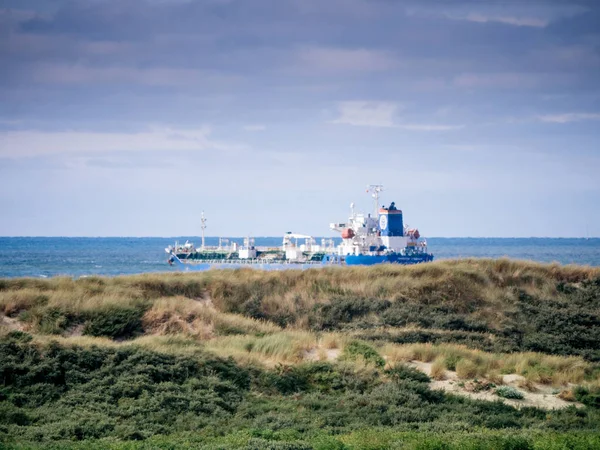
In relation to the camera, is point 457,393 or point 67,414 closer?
point 67,414

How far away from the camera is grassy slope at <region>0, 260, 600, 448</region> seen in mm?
15727

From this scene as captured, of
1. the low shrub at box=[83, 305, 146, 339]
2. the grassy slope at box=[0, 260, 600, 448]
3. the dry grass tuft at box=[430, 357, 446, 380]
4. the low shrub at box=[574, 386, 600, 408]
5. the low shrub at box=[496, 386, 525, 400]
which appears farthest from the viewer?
the low shrub at box=[83, 305, 146, 339]

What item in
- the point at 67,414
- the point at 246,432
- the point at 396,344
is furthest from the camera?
the point at 396,344

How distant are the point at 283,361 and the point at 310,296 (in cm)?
1028

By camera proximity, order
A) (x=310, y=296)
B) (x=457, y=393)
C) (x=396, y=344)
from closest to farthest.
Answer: (x=457, y=393), (x=396, y=344), (x=310, y=296)

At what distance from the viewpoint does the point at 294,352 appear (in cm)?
2186

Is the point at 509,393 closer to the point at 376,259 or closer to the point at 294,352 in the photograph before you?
the point at 294,352

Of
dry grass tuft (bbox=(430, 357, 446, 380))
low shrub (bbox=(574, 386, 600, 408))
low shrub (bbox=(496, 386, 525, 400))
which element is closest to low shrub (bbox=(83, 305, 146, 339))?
dry grass tuft (bbox=(430, 357, 446, 380))

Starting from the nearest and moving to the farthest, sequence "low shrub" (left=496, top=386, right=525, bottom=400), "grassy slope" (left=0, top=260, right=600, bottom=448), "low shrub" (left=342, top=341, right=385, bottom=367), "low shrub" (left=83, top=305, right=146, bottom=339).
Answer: "grassy slope" (left=0, top=260, right=600, bottom=448)
"low shrub" (left=496, top=386, right=525, bottom=400)
"low shrub" (left=342, top=341, right=385, bottom=367)
"low shrub" (left=83, top=305, right=146, bottom=339)

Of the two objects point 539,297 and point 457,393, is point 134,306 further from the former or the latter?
point 539,297

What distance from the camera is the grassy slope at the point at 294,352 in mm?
15727

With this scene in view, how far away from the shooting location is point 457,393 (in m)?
19.3

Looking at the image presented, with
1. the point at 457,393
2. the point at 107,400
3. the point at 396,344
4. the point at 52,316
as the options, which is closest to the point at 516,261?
the point at 396,344

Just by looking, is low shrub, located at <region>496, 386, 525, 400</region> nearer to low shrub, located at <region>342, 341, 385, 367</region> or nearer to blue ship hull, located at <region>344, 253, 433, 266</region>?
low shrub, located at <region>342, 341, 385, 367</region>
